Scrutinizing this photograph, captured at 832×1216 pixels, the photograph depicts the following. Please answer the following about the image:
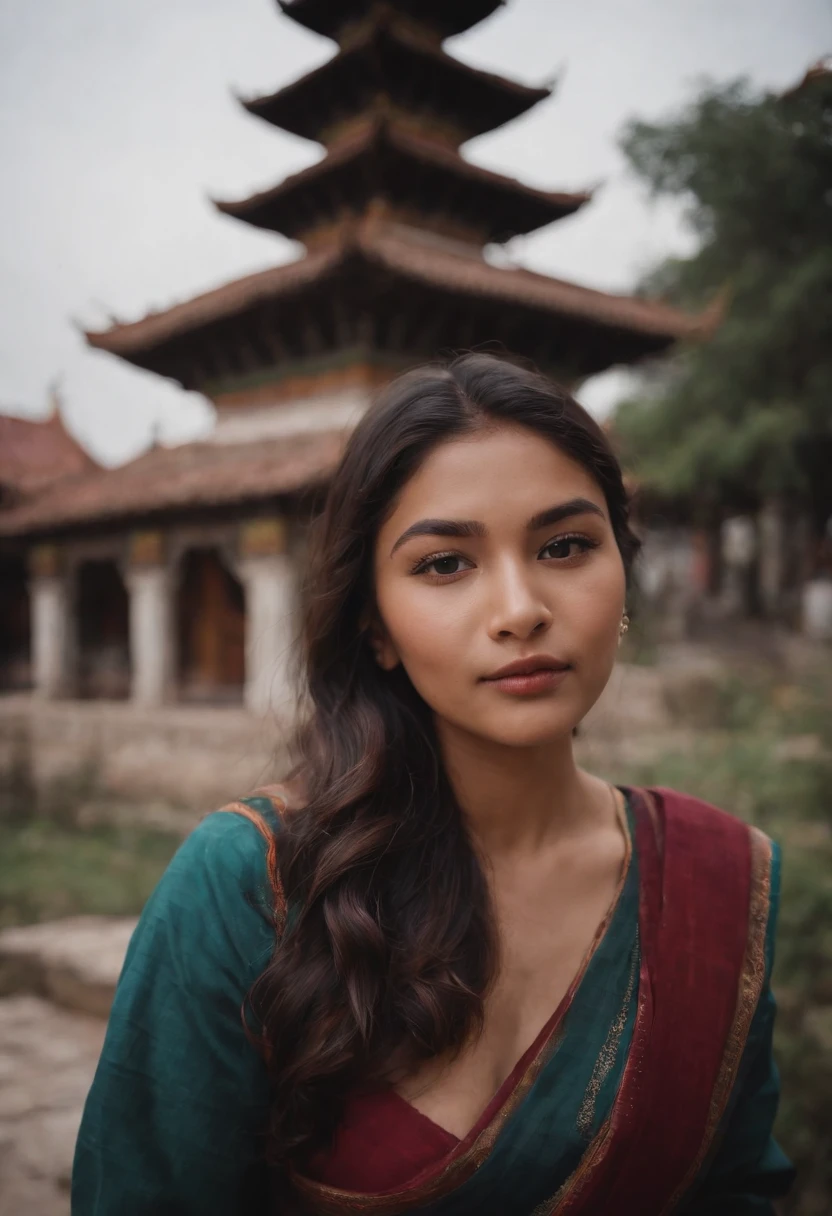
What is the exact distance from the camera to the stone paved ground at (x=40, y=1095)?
6.46 feet

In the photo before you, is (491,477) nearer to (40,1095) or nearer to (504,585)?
(504,585)

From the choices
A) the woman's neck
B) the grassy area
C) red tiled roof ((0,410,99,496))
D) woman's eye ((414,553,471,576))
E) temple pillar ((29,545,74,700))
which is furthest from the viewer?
temple pillar ((29,545,74,700))

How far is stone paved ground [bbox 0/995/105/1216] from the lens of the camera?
6.46 feet

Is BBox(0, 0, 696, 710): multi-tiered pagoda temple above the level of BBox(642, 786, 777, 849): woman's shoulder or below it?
above

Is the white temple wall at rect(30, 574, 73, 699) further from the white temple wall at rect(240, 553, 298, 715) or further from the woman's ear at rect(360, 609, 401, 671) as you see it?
the woman's ear at rect(360, 609, 401, 671)

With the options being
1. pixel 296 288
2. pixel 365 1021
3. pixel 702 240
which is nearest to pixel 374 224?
pixel 296 288

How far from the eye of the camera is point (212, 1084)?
1111 millimetres

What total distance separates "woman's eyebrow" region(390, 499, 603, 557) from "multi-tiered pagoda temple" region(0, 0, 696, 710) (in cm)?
517

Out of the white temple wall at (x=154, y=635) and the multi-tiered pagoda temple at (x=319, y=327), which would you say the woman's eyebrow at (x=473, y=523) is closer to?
the multi-tiered pagoda temple at (x=319, y=327)

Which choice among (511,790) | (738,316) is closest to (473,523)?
(511,790)

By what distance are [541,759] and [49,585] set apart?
9434 mm

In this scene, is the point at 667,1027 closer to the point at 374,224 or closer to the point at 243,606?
the point at 374,224

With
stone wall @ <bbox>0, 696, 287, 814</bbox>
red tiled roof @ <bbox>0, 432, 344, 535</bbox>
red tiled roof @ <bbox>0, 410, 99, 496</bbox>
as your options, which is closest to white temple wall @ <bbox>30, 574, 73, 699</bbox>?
red tiled roof @ <bbox>0, 432, 344, 535</bbox>

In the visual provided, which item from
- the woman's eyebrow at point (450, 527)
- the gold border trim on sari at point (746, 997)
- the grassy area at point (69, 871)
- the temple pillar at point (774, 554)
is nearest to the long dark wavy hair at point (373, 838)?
the woman's eyebrow at point (450, 527)
